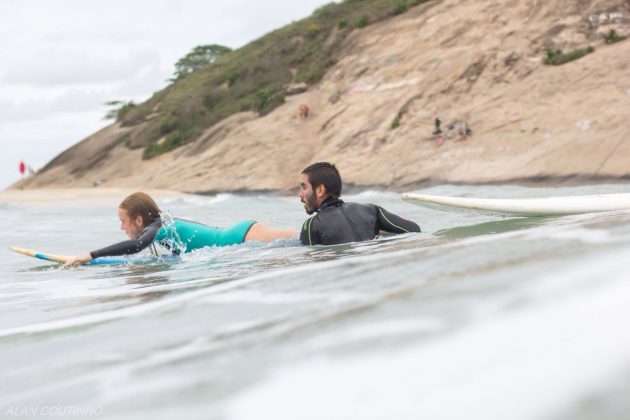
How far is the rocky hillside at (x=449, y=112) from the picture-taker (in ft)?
58.0

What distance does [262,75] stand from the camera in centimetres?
3338

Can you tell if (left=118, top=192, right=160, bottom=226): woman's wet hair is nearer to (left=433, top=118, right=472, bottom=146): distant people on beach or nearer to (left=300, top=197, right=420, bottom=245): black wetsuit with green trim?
(left=300, top=197, right=420, bottom=245): black wetsuit with green trim

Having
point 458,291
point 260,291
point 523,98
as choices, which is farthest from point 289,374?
point 523,98

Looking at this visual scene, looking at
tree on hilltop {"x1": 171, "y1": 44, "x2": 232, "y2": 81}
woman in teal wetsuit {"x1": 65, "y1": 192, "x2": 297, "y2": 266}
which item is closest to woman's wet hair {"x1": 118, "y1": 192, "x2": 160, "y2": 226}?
woman in teal wetsuit {"x1": 65, "y1": 192, "x2": 297, "y2": 266}

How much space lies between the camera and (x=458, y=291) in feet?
6.91

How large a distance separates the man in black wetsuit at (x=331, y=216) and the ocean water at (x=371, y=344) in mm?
2719

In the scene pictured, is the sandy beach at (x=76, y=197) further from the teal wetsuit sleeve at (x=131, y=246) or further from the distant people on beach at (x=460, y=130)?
the teal wetsuit sleeve at (x=131, y=246)

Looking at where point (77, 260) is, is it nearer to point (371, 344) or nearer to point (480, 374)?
point (371, 344)

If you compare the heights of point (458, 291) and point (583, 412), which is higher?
point (458, 291)

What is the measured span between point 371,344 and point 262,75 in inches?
1268

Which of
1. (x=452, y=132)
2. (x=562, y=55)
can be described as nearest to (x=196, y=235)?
(x=452, y=132)

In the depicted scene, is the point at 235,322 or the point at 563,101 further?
the point at 563,101

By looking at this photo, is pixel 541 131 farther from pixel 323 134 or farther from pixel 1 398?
pixel 1 398

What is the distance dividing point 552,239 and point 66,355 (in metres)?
1.76
